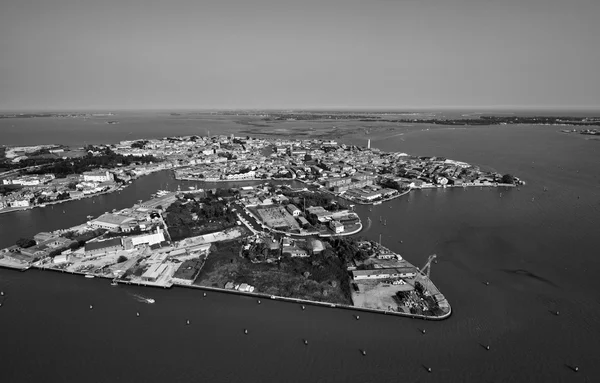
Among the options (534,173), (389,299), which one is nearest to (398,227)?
(389,299)

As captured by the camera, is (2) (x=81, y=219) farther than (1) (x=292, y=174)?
No

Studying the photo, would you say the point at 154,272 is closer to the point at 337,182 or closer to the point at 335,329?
the point at 335,329

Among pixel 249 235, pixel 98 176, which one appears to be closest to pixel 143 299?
pixel 249 235

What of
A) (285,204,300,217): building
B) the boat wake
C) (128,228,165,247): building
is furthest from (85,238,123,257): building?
(285,204,300,217): building

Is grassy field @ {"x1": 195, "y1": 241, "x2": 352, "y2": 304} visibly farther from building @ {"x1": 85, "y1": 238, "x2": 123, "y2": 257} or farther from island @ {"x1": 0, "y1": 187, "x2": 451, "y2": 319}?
building @ {"x1": 85, "y1": 238, "x2": 123, "y2": 257}

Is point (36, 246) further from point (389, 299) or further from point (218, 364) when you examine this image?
point (389, 299)

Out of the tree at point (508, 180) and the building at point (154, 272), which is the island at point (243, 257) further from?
the tree at point (508, 180)
